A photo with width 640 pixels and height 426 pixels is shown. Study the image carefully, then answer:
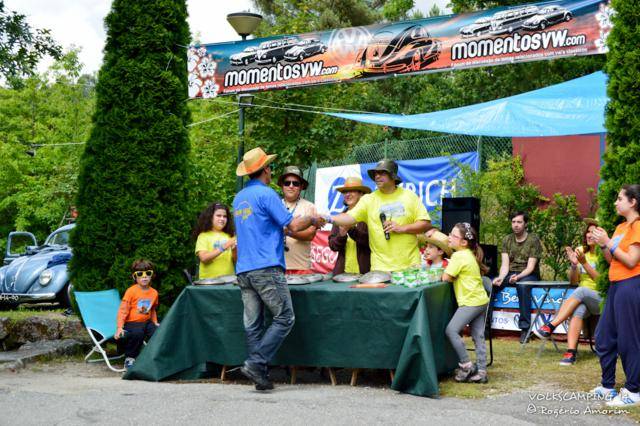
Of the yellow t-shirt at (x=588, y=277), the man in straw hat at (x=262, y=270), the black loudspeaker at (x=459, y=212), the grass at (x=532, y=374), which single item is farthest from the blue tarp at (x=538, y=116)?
the man in straw hat at (x=262, y=270)

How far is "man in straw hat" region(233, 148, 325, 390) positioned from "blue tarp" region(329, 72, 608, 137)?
181 inches

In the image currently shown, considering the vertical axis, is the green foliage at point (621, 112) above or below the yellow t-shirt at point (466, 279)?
above

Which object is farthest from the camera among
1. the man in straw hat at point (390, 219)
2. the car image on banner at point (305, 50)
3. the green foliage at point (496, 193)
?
the green foliage at point (496, 193)

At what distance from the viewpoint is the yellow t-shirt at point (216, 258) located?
8.30 metres

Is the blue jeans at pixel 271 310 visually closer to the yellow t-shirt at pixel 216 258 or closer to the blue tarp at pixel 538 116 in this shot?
the yellow t-shirt at pixel 216 258

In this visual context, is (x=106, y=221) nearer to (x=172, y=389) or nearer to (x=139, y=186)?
(x=139, y=186)

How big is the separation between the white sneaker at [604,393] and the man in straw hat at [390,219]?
2.00m

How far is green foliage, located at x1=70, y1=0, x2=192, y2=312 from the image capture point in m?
9.05

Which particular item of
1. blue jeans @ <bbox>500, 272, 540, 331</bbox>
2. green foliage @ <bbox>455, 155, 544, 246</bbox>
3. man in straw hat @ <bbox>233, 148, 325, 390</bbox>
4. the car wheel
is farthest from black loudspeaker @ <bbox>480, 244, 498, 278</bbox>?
the car wheel

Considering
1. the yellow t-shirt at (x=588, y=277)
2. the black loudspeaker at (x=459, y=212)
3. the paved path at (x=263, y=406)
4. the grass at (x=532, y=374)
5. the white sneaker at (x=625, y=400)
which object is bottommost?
the grass at (x=532, y=374)

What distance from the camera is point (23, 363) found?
8633 mm

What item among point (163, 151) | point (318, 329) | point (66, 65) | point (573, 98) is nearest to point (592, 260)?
point (573, 98)

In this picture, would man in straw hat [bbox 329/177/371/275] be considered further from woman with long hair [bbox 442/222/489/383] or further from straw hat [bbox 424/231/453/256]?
woman with long hair [bbox 442/222/489/383]

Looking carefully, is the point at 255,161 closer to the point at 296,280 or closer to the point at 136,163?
the point at 296,280
